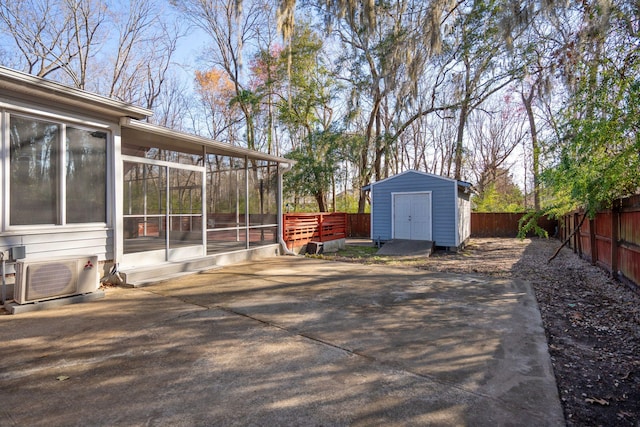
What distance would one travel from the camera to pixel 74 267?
430 centimetres

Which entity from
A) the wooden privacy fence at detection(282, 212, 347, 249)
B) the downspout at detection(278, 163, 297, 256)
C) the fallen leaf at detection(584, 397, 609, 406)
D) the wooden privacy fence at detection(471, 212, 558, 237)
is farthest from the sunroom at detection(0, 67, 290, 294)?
the wooden privacy fence at detection(471, 212, 558, 237)

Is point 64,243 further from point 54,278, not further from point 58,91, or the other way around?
point 58,91

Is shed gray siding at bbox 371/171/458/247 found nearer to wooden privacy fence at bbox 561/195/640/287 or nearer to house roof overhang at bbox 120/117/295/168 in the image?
wooden privacy fence at bbox 561/195/640/287

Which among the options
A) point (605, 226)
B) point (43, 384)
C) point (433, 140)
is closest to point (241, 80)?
point (433, 140)

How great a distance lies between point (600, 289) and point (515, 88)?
12.7 m

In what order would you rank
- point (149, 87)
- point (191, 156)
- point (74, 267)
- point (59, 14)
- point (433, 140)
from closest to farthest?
point (74, 267), point (191, 156), point (59, 14), point (149, 87), point (433, 140)

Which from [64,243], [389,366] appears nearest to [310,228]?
[64,243]

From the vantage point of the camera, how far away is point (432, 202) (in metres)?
11.6

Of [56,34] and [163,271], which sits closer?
[163,271]

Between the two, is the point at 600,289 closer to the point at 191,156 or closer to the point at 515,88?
the point at 191,156

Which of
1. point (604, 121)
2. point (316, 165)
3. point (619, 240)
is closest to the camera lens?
point (604, 121)

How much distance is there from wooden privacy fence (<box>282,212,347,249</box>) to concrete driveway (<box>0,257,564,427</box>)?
480cm

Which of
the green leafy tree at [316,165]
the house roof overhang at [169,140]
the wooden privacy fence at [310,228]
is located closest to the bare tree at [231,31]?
the green leafy tree at [316,165]

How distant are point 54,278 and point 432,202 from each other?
10.3m
